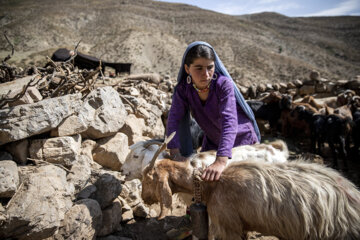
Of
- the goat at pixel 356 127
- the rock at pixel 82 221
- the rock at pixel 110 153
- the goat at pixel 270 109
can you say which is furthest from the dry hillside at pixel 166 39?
the rock at pixel 82 221

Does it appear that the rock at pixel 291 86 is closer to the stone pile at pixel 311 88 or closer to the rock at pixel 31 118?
the stone pile at pixel 311 88

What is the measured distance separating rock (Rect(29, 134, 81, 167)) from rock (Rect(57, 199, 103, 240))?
75 centimetres

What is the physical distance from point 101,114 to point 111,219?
167 cm

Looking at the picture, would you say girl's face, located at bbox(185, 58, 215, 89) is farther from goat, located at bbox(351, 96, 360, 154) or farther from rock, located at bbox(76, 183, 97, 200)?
goat, located at bbox(351, 96, 360, 154)

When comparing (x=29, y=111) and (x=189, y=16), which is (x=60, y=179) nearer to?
(x=29, y=111)

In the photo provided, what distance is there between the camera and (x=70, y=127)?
9.91 feet

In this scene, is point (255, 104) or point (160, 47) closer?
point (255, 104)

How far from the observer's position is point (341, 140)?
16.5 ft

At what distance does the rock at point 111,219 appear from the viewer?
2.46 meters

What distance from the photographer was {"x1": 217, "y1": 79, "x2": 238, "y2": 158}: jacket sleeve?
179cm

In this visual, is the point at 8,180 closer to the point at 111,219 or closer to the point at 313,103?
the point at 111,219

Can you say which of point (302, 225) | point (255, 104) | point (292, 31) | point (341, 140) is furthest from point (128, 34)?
point (292, 31)

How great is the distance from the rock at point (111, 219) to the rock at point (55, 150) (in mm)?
796

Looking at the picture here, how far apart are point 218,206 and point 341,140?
15.9 feet
